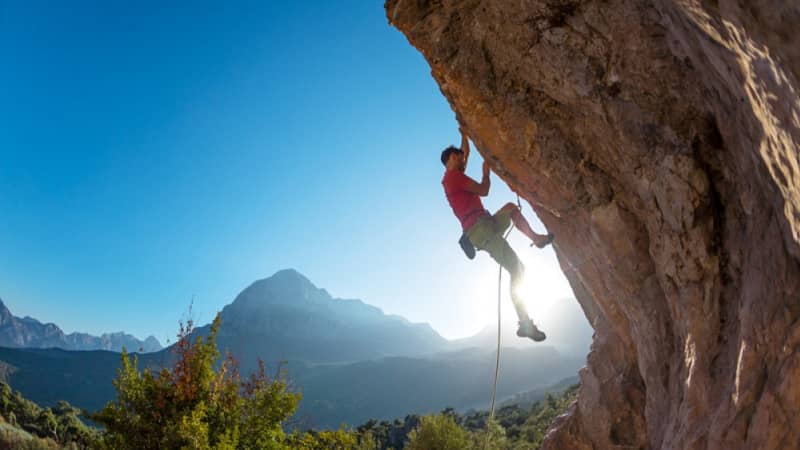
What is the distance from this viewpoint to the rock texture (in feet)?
8.13

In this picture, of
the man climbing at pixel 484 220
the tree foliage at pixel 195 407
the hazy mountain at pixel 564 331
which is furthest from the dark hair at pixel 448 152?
the hazy mountain at pixel 564 331

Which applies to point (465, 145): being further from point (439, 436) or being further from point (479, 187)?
point (439, 436)

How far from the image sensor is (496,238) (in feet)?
22.4

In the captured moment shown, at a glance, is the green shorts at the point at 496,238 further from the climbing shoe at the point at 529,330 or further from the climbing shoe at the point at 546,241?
the climbing shoe at the point at 529,330

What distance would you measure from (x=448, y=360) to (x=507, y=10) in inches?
5519

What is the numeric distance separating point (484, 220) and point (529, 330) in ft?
6.13

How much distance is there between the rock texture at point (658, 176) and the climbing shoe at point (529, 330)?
102cm

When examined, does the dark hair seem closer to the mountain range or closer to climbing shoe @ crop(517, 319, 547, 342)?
climbing shoe @ crop(517, 319, 547, 342)

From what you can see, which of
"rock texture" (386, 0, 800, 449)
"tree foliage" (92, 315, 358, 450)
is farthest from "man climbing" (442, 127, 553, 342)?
→ "tree foliage" (92, 315, 358, 450)

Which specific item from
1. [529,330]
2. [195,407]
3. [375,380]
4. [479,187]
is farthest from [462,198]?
[375,380]

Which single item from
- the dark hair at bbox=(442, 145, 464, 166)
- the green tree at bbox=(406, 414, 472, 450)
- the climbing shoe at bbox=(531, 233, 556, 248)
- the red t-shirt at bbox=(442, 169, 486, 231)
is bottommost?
the green tree at bbox=(406, 414, 472, 450)

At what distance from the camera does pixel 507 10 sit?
17.8ft

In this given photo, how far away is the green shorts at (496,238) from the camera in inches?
267

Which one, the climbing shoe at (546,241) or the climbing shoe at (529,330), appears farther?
the climbing shoe at (529,330)
